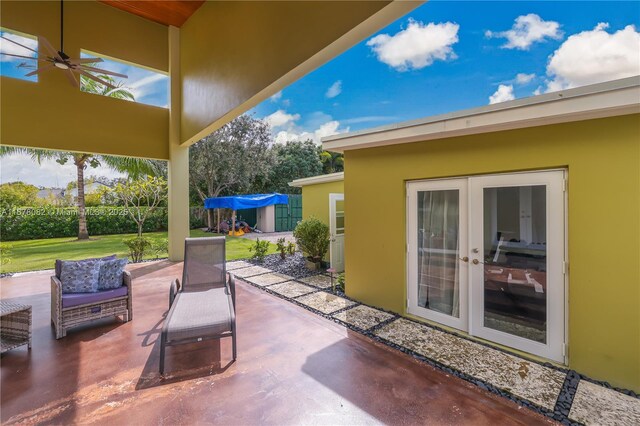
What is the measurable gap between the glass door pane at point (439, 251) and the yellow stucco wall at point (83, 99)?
29.6ft

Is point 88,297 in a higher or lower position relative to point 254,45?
lower

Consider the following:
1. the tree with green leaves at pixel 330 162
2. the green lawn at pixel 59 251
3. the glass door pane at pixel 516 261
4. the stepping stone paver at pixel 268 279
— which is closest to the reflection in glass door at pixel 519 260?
the glass door pane at pixel 516 261

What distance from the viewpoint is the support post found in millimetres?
9531

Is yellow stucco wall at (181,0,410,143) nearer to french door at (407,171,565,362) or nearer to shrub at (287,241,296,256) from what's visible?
french door at (407,171,565,362)

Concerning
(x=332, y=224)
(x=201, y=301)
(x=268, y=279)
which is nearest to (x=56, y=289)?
(x=201, y=301)

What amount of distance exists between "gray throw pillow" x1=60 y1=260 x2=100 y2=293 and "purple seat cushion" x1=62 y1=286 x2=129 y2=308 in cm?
13

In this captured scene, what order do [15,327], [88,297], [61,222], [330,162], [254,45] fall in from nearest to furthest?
[15,327]
[88,297]
[254,45]
[61,222]
[330,162]

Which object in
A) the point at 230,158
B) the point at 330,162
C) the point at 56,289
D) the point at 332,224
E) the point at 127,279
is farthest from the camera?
the point at 330,162

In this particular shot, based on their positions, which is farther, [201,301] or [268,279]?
[268,279]

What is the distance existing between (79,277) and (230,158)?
16.7 meters

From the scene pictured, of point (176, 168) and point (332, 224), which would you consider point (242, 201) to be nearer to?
point (176, 168)

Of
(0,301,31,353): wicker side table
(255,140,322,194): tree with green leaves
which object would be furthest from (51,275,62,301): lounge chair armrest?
(255,140,322,194): tree with green leaves

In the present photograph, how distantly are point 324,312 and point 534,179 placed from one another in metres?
4.12

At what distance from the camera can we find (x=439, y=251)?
16.7ft
